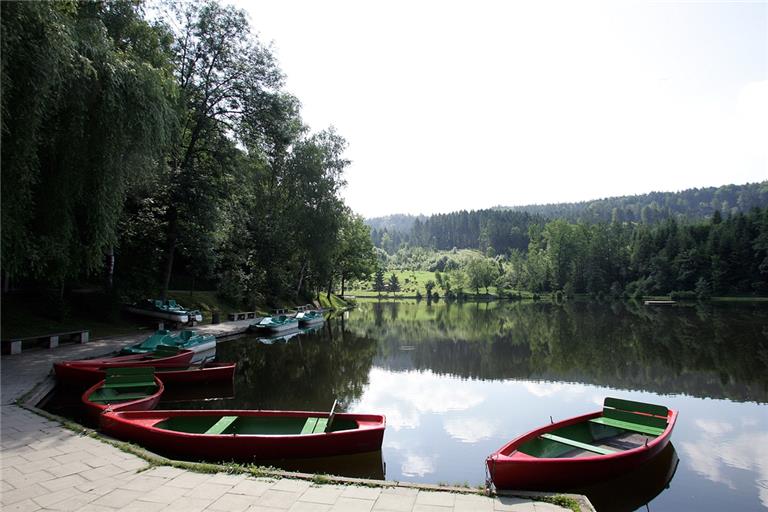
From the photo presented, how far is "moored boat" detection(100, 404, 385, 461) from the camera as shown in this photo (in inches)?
312

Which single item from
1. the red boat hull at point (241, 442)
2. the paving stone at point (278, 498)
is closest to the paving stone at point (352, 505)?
the paving stone at point (278, 498)

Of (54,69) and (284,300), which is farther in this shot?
(284,300)

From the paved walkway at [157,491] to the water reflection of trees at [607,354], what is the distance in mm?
12020

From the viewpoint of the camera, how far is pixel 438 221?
605 ft

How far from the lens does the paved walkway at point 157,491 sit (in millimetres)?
5579

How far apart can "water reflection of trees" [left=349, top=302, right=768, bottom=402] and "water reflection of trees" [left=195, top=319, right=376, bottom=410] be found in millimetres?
1983

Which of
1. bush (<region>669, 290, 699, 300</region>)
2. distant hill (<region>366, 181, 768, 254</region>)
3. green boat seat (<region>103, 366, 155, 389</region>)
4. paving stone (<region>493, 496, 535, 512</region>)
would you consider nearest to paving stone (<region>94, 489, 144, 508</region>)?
paving stone (<region>493, 496, 535, 512</region>)

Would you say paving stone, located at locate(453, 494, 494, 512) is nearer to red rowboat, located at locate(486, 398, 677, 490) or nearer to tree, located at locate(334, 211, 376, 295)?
red rowboat, located at locate(486, 398, 677, 490)

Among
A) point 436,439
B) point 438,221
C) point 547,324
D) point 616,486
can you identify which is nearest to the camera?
point 616,486

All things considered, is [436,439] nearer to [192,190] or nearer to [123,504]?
[123,504]

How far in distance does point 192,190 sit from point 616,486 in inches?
864

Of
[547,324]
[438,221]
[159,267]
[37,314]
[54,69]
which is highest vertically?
[438,221]

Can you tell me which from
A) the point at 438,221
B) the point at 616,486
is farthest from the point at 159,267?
the point at 438,221

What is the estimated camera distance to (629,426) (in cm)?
924
